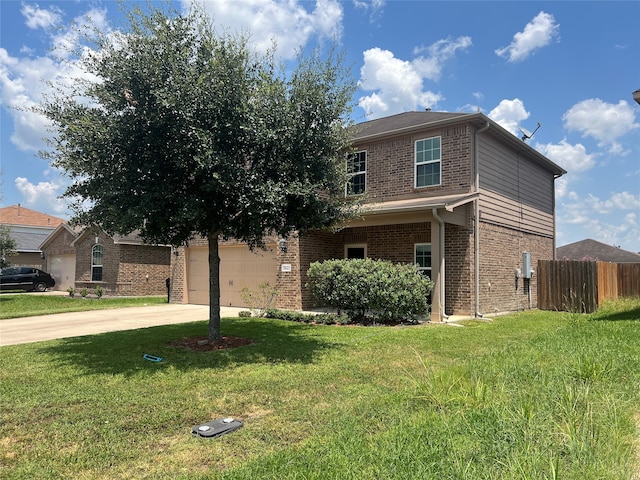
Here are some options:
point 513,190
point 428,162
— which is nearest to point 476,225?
point 428,162

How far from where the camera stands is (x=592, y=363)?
17.3 feet

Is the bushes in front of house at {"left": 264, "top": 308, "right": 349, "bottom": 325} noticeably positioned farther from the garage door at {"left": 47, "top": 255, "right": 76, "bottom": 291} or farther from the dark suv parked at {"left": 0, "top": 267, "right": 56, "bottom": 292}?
the dark suv parked at {"left": 0, "top": 267, "right": 56, "bottom": 292}

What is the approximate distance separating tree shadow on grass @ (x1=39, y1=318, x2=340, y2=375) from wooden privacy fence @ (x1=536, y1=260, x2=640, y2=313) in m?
10.2

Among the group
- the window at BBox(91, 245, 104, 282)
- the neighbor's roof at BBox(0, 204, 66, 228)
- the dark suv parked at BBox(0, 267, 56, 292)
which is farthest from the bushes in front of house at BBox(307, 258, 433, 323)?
the neighbor's roof at BBox(0, 204, 66, 228)

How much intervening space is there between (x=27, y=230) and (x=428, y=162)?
37979mm

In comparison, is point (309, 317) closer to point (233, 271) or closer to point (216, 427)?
point (233, 271)

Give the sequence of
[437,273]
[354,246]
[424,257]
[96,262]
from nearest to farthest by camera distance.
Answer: [437,273], [424,257], [354,246], [96,262]

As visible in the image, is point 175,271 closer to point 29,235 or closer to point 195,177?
point 195,177

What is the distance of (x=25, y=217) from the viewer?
4088cm

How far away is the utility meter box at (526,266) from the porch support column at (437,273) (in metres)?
5.89

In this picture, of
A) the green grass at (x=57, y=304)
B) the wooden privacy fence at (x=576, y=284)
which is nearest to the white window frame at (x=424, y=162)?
the wooden privacy fence at (x=576, y=284)

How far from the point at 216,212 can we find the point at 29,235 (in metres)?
35.2

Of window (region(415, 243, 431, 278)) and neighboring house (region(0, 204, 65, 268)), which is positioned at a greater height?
neighboring house (region(0, 204, 65, 268))

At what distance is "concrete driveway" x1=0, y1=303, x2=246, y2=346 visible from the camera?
32.3 ft
